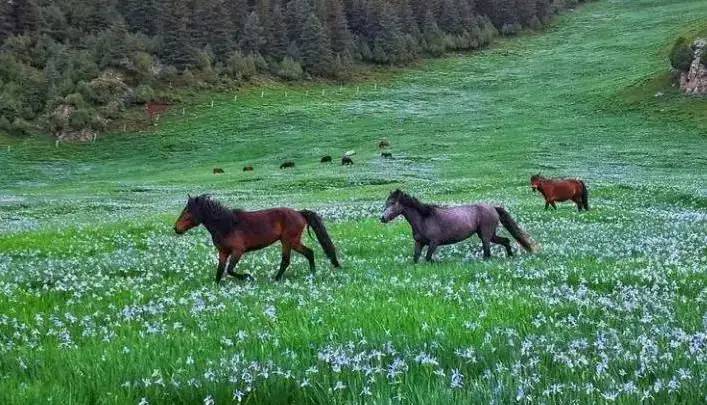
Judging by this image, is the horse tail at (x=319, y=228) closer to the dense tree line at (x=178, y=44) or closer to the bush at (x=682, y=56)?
the bush at (x=682, y=56)

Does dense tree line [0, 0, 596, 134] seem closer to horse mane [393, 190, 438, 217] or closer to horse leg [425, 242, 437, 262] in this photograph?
horse mane [393, 190, 438, 217]

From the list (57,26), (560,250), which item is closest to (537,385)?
(560,250)

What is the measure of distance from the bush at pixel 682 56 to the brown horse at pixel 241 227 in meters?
87.4

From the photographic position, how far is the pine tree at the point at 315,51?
412 feet

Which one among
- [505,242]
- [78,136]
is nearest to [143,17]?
[78,136]

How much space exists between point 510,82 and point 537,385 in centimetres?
11981

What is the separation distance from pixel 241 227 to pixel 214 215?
1.87 ft

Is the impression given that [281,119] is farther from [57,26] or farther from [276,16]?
[57,26]

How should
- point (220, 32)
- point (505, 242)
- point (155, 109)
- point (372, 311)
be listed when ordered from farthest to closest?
1. point (220, 32)
2. point (155, 109)
3. point (505, 242)
4. point (372, 311)

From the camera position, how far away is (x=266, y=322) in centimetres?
770

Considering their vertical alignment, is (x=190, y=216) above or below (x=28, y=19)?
below

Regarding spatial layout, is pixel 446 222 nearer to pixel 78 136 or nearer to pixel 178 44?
pixel 78 136

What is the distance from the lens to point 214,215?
12562mm

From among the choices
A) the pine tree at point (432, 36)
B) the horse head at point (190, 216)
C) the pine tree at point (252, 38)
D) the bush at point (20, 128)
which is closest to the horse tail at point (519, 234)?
the horse head at point (190, 216)
